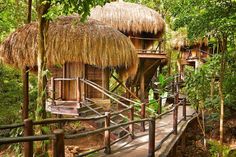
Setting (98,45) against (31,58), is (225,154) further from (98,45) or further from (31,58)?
(31,58)

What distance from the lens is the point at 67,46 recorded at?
10.3 metres

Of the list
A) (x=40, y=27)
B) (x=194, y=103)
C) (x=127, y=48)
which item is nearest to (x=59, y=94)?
(x=127, y=48)

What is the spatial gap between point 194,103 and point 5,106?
6.93 m

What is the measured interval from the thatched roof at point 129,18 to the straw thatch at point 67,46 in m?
3.76

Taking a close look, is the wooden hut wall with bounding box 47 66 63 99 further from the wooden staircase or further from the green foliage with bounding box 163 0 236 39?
the green foliage with bounding box 163 0 236 39

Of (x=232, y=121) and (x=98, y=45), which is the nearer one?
(x=98, y=45)

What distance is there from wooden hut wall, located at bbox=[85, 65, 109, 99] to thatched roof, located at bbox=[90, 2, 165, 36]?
10.9ft

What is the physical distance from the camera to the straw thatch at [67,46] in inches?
404

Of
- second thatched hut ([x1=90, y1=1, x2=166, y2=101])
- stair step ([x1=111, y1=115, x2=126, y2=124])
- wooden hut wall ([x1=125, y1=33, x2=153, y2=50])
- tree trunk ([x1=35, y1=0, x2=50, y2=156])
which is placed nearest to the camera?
tree trunk ([x1=35, y1=0, x2=50, y2=156])

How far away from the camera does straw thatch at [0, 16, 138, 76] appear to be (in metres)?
10.3

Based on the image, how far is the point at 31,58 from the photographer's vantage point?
1031cm

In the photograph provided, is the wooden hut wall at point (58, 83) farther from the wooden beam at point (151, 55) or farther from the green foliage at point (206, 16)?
the green foliage at point (206, 16)

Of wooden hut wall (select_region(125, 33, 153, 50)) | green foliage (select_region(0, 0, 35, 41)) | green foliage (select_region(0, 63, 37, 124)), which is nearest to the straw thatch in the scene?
green foliage (select_region(0, 63, 37, 124))

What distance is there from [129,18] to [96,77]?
414 centimetres
